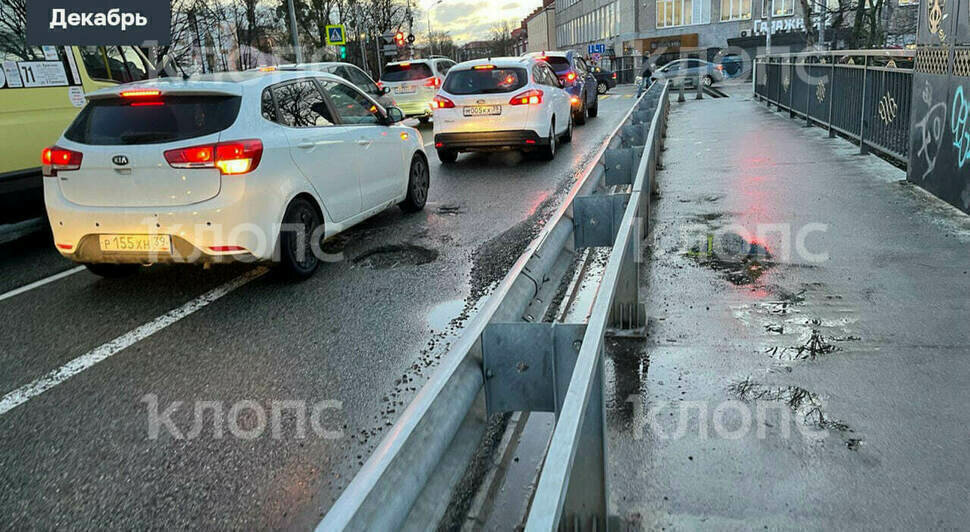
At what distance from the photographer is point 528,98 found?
12.1m

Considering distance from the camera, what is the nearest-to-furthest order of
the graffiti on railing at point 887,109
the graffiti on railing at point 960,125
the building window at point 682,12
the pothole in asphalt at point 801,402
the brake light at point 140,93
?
the pothole in asphalt at point 801,402 → the brake light at point 140,93 → the graffiti on railing at point 960,125 → the graffiti on railing at point 887,109 → the building window at point 682,12

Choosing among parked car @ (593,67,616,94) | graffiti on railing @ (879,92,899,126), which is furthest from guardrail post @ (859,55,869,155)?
parked car @ (593,67,616,94)

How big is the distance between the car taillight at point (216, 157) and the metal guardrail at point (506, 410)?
2626mm

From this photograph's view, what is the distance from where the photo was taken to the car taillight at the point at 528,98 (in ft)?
39.6

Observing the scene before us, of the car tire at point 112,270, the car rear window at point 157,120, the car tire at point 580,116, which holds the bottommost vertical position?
the car tire at point 112,270

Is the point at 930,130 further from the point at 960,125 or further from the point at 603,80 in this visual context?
the point at 603,80

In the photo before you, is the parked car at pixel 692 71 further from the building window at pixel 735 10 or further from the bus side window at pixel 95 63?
the bus side window at pixel 95 63

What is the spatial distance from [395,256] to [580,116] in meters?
13.3

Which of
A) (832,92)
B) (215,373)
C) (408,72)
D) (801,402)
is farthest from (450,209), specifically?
(408,72)

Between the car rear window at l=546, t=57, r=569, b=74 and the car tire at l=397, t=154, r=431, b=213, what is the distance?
11.8 metres

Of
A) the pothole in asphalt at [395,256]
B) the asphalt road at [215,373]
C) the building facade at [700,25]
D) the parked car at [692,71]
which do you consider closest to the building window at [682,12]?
the building facade at [700,25]

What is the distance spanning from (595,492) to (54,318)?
4.59 m

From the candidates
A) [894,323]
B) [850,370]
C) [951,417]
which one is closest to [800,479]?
[951,417]

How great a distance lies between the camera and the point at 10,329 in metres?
5.20
